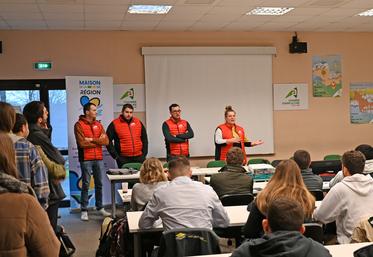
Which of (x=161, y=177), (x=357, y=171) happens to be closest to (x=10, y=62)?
(x=161, y=177)

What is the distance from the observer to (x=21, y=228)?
205 centimetres

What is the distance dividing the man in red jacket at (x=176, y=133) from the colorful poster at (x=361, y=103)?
11.9ft

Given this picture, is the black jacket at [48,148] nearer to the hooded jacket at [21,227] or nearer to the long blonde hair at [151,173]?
the long blonde hair at [151,173]

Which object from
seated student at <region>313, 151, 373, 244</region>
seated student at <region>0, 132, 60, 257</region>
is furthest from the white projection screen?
seated student at <region>0, 132, 60, 257</region>

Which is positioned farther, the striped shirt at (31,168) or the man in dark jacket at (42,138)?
the man in dark jacket at (42,138)

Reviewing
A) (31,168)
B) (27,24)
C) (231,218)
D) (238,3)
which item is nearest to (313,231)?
(231,218)

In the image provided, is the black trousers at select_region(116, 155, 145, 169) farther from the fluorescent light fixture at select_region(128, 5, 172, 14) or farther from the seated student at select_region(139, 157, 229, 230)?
the seated student at select_region(139, 157, 229, 230)

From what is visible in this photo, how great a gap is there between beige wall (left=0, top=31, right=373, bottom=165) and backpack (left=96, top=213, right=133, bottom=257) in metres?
4.79

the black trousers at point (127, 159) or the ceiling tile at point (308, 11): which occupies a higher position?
the ceiling tile at point (308, 11)

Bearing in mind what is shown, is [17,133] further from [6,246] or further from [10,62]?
[10,62]

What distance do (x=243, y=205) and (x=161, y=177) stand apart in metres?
0.81

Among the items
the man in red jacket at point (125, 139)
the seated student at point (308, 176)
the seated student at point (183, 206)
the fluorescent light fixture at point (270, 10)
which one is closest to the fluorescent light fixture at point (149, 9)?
the fluorescent light fixture at point (270, 10)

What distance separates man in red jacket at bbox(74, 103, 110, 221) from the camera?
736 cm

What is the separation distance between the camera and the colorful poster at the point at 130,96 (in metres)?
8.59
